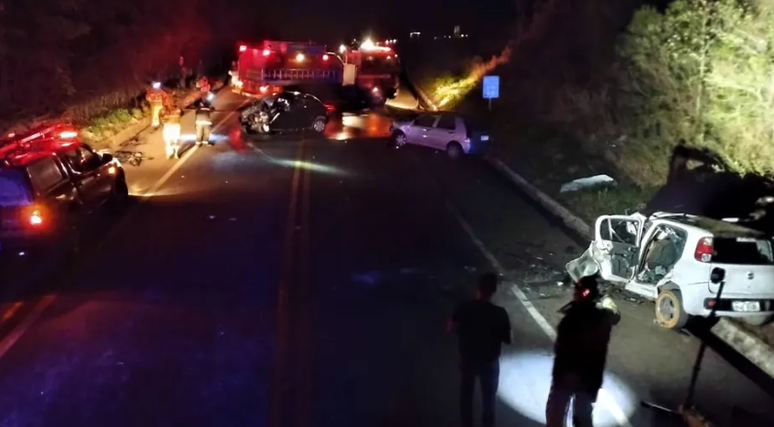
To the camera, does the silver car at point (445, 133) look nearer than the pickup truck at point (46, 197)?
No

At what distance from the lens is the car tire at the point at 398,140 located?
2453cm

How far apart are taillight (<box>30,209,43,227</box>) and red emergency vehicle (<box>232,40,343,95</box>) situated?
79.6 ft

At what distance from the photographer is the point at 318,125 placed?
2812cm

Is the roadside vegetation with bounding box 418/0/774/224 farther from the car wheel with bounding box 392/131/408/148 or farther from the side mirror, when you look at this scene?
the side mirror


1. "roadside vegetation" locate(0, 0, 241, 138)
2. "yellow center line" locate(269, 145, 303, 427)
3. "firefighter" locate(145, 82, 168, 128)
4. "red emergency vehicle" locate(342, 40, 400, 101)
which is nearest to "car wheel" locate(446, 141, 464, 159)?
"yellow center line" locate(269, 145, 303, 427)

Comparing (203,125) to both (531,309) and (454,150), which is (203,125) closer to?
(454,150)

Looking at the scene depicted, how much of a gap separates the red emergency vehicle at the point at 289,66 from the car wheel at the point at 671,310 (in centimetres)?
2701

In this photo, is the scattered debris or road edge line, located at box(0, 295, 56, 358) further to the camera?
the scattered debris

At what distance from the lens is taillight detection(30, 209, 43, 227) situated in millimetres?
11234

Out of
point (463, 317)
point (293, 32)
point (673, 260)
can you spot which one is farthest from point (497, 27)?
point (463, 317)

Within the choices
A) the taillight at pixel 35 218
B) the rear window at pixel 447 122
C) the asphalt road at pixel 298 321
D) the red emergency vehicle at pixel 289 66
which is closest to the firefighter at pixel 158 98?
the asphalt road at pixel 298 321

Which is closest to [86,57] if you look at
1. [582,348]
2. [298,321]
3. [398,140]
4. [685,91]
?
[398,140]

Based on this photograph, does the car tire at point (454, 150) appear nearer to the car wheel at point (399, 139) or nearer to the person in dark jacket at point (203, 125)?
the car wheel at point (399, 139)

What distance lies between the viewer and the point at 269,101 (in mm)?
27281
